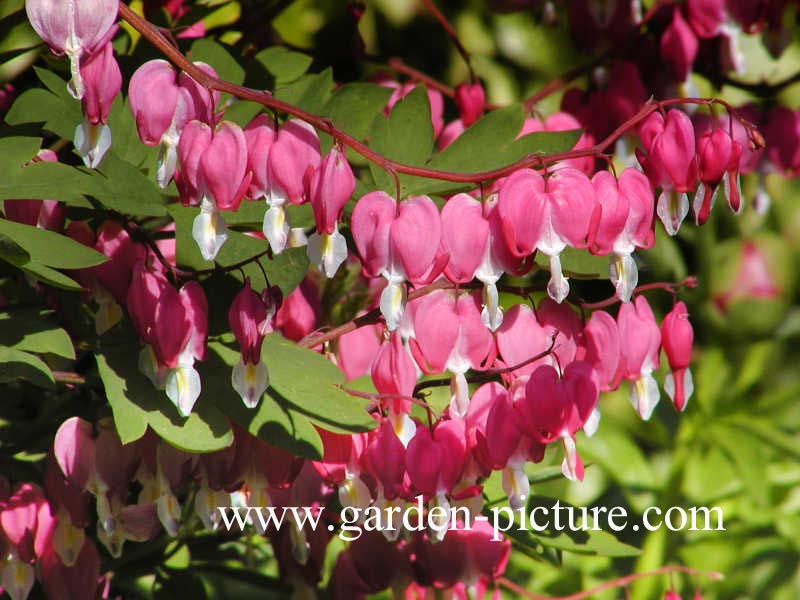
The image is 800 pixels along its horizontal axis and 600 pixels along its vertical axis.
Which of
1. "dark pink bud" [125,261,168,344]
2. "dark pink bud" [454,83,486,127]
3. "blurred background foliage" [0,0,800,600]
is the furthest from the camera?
"blurred background foliage" [0,0,800,600]

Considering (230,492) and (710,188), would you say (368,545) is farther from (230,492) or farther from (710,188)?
(710,188)

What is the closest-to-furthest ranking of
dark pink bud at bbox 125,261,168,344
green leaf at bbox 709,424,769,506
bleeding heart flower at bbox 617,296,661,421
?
dark pink bud at bbox 125,261,168,344, bleeding heart flower at bbox 617,296,661,421, green leaf at bbox 709,424,769,506

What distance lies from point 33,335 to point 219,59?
12.7 inches

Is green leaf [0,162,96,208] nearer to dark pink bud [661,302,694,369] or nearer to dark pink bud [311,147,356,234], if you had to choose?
dark pink bud [311,147,356,234]

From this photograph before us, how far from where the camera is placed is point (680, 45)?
53.6 inches

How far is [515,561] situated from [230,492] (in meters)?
0.87

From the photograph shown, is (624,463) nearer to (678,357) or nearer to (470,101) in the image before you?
(470,101)

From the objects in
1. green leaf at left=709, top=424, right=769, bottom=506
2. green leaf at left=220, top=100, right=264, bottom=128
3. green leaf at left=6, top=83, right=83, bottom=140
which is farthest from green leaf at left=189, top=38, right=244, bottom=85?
green leaf at left=709, top=424, right=769, bottom=506

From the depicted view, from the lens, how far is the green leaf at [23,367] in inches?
32.6

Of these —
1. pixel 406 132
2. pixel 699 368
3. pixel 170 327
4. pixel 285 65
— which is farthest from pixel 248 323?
pixel 699 368

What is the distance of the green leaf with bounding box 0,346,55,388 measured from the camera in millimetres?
828

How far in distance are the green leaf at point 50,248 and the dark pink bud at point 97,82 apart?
10cm

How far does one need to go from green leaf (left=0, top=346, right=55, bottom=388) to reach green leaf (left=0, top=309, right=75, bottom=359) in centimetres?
1

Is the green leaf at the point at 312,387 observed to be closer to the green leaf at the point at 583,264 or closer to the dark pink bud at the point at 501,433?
the dark pink bud at the point at 501,433
